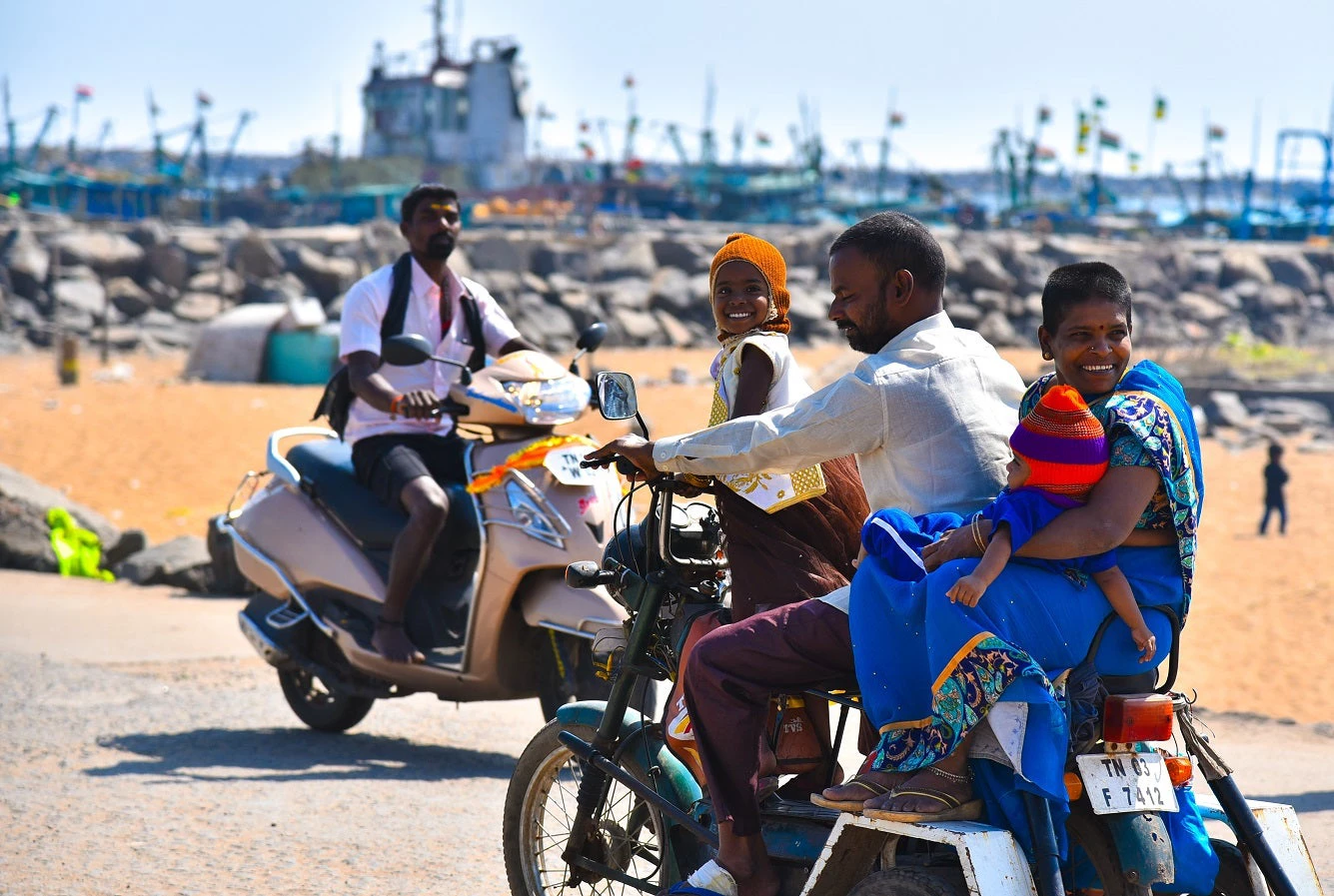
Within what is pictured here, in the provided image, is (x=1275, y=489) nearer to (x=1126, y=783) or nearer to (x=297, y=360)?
(x=1126, y=783)

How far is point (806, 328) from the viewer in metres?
41.6

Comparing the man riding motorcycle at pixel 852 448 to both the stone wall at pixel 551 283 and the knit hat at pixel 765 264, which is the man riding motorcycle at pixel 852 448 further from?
the stone wall at pixel 551 283

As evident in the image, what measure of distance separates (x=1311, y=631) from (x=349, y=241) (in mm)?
40692

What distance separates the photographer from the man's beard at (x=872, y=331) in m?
3.40

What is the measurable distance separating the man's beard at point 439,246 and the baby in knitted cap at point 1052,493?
407 centimetres

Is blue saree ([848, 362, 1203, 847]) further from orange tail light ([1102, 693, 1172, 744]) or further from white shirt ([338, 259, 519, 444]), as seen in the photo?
white shirt ([338, 259, 519, 444])

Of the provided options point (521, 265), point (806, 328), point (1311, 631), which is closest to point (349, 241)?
point (521, 265)

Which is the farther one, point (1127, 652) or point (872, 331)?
point (872, 331)

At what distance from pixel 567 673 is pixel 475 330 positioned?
1.67 metres

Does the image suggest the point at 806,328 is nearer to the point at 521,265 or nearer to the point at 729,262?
the point at 521,265

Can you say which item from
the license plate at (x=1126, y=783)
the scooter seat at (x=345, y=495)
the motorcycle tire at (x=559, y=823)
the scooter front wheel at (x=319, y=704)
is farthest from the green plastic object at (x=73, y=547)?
the license plate at (x=1126, y=783)

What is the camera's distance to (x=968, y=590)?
2.87 m

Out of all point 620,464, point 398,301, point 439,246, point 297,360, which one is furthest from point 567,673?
point 297,360

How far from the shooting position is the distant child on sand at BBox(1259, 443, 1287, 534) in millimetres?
17172
